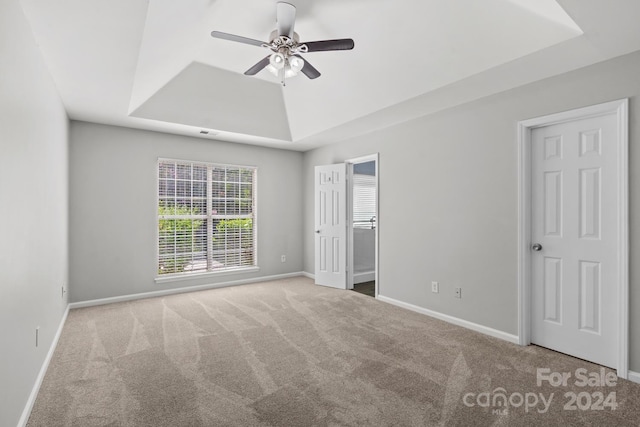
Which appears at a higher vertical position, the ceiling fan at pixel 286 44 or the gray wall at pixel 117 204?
the ceiling fan at pixel 286 44

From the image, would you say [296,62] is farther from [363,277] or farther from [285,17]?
[363,277]

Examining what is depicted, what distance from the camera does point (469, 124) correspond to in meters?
3.50

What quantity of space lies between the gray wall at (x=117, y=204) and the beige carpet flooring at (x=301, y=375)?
720 millimetres

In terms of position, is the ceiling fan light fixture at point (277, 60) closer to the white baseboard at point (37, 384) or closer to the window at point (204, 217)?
the window at point (204, 217)

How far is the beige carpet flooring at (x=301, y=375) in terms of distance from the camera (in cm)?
201

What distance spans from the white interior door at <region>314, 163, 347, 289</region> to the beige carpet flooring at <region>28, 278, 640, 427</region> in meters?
1.46

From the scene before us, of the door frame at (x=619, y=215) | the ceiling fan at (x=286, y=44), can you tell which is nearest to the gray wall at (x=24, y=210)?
the ceiling fan at (x=286, y=44)

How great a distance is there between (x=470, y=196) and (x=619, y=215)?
4.10 ft

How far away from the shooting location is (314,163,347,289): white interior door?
5273 millimetres

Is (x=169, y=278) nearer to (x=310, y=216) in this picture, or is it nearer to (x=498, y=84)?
(x=310, y=216)

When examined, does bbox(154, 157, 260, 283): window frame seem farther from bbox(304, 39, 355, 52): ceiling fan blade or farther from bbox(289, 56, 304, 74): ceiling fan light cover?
bbox(304, 39, 355, 52): ceiling fan blade

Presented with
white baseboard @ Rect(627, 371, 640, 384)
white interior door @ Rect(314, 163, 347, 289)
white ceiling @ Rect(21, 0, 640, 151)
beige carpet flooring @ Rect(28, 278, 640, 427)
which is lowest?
beige carpet flooring @ Rect(28, 278, 640, 427)

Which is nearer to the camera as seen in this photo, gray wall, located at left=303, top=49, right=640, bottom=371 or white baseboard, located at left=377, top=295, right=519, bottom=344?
gray wall, located at left=303, top=49, right=640, bottom=371

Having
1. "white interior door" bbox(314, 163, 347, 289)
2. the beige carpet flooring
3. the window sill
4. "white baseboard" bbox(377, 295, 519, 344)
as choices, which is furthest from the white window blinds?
the beige carpet flooring
